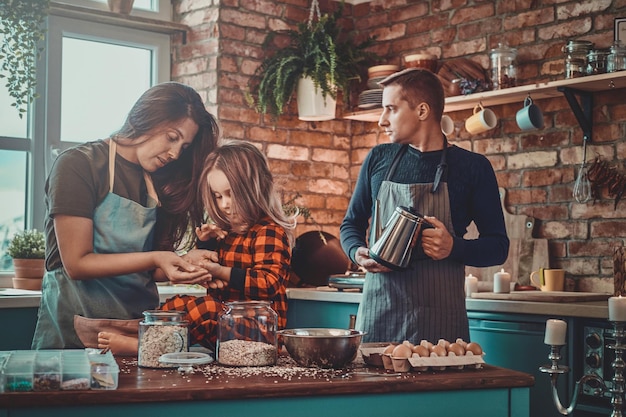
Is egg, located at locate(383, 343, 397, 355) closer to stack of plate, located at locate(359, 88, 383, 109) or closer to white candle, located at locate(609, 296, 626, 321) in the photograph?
white candle, located at locate(609, 296, 626, 321)

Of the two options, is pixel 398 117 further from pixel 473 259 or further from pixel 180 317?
pixel 180 317

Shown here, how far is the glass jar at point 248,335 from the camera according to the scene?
2.23m

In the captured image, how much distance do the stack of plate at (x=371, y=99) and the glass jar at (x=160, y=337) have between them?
2.50 meters

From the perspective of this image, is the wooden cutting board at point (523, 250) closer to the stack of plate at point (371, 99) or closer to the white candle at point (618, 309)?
the stack of plate at point (371, 99)

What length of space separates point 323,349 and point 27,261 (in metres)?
2.16

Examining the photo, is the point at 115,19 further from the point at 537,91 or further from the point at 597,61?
the point at 597,61

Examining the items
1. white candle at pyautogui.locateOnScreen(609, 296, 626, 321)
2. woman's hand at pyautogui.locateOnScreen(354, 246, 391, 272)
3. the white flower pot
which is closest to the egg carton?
white candle at pyautogui.locateOnScreen(609, 296, 626, 321)

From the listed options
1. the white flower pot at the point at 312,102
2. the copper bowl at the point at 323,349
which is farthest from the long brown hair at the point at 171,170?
the white flower pot at the point at 312,102

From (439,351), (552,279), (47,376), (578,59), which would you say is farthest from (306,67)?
(47,376)

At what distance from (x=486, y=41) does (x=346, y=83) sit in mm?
730

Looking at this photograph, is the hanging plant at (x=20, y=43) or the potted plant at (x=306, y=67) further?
the potted plant at (x=306, y=67)

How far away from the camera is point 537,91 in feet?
13.2

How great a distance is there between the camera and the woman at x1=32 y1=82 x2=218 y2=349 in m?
2.85

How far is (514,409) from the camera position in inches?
84.0
